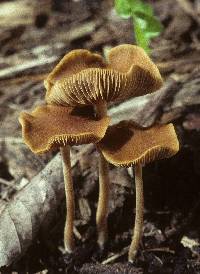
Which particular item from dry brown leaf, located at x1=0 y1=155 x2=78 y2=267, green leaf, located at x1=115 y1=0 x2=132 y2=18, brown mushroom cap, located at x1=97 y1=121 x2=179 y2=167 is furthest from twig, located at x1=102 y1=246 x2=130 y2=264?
green leaf, located at x1=115 y1=0 x2=132 y2=18

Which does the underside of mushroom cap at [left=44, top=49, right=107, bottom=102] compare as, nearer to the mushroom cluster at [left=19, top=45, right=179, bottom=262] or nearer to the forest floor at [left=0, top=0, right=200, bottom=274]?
the mushroom cluster at [left=19, top=45, right=179, bottom=262]

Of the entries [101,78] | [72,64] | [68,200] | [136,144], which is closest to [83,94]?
[101,78]

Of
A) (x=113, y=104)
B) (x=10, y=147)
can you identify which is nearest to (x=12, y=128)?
(x=10, y=147)

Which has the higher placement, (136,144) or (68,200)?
(136,144)

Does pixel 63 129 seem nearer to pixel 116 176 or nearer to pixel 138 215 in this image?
pixel 138 215

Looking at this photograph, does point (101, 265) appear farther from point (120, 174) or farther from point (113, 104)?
point (113, 104)

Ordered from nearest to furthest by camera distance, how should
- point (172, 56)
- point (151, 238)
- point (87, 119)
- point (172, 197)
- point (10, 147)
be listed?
point (87, 119) < point (151, 238) < point (172, 197) < point (10, 147) < point (172, 56)

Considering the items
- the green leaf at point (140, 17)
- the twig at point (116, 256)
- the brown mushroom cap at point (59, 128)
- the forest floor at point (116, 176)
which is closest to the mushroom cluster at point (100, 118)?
the brown mushroom cap at point (59, 128)
